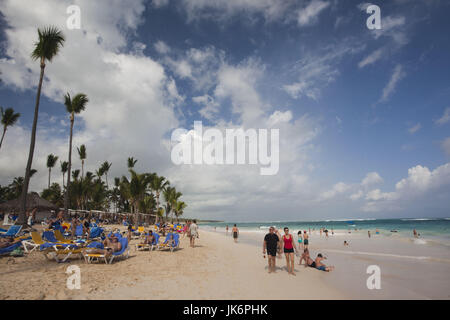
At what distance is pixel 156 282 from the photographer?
217 inches

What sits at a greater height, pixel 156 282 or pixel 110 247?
pixel 110 247

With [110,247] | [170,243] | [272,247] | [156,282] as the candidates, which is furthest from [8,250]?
[272,247]

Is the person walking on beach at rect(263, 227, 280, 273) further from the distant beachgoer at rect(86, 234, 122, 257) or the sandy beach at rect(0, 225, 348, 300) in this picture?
the distant beachgoer at rect(86, 234, 122, 257)

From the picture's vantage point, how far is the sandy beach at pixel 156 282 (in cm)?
461

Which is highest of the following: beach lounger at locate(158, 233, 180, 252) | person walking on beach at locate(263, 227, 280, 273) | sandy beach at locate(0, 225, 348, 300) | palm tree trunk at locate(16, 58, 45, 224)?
palm tree trunk at locate(16, 58, 45, 224)

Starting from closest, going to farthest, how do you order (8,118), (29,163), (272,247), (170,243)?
(272,247) < (170,243) < (29,163) < (8,118)

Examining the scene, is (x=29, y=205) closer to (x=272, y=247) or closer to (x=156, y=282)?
(x=156, y=282)

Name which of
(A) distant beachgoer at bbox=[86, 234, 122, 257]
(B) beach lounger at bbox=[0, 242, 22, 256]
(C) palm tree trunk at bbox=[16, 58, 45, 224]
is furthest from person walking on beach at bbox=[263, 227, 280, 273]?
(C) palm tree trunk at bbox=[16, 58, 45, 224]

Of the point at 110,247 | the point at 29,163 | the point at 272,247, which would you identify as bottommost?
the point at 110,247

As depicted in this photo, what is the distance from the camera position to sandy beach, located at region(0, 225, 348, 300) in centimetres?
461

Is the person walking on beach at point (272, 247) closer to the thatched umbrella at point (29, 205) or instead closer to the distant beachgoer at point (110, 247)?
the distant beachgoer at point (110, 247)

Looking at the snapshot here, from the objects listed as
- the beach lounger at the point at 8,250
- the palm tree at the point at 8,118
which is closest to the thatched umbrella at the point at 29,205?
the palm tree at the point at 8,118

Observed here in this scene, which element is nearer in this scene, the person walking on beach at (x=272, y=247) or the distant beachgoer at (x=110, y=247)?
the person walking on beach at (x=272, y=247)
